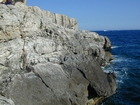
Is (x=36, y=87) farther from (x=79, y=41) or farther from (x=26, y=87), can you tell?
(x=79, y=41)

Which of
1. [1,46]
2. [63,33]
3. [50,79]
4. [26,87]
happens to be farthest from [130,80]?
[1,46]

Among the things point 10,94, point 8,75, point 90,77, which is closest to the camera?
point 10,94

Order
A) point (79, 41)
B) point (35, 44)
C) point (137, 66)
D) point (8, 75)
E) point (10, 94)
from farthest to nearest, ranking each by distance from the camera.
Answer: point (137, 66) < point (79, 41) < point (35, 44) < point (8, 75) < point (10, 94)

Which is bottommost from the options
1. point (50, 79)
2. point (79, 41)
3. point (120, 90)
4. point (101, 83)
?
point (120, 90)

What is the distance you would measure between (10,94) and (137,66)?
93.8 ft

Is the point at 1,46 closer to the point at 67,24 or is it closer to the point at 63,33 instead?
the point at 63,33

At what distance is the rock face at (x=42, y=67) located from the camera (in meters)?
17.8

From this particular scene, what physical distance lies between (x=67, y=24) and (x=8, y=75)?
2452cm

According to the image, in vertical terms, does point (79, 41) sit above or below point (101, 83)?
above

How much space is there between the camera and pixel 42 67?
1938cm

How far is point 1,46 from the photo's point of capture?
19.0 meters

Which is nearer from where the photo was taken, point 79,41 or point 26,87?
point 26,87

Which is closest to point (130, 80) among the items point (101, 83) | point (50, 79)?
point (101, 83)

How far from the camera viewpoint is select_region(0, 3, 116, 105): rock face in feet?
58.5
